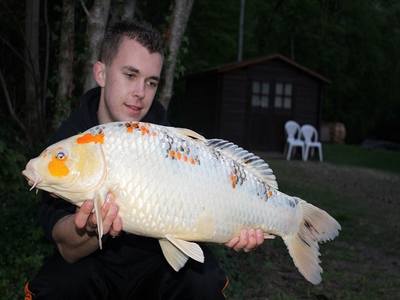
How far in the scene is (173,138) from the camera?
8.20 ft

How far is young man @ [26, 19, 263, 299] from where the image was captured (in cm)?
292

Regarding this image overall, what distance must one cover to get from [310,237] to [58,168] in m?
1.24

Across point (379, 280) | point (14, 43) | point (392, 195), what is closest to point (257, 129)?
point (392, 195)

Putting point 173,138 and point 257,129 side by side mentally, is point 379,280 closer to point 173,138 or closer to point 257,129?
point 173,138

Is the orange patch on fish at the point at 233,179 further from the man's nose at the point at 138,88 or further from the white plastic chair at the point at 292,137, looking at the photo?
the white plastic chair at the point at 292,137

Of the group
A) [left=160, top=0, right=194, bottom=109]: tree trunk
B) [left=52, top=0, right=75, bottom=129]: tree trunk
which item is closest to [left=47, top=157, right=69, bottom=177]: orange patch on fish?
[left=160, top=0, right=194, bottom=109]: tree trunk

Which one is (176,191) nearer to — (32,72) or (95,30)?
(95,30)

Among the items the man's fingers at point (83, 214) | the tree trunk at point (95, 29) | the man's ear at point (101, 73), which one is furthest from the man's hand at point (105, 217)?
the tree trunk at point (95, 29)

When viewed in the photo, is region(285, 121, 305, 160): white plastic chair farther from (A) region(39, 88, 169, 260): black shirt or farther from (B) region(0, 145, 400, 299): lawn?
(A) region(39, 88, 169, 260): black shirt

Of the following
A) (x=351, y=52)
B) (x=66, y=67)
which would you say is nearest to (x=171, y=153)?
(x=66, y=67)

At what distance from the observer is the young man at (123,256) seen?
9.57 ft

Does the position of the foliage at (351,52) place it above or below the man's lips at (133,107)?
above

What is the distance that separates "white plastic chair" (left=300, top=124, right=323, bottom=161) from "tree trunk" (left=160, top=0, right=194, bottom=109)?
13.9 m

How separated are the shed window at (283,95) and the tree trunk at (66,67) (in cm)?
1451
